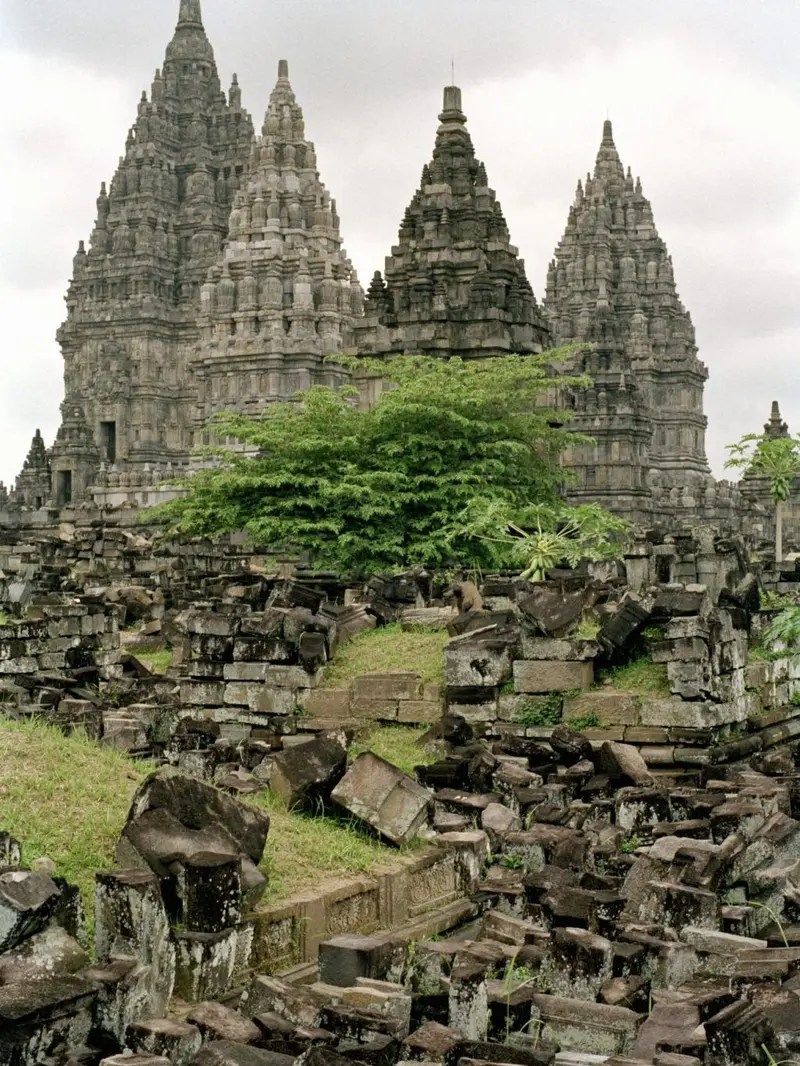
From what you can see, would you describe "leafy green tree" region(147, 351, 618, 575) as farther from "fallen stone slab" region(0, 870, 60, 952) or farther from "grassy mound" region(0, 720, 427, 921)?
"fallen stone slab" region(0, 870, 60, 952)

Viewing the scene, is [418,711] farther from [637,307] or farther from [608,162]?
[608,162]

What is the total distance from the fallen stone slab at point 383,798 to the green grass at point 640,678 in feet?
12.2

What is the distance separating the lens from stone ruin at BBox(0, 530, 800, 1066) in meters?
5.32

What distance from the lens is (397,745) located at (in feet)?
36.0

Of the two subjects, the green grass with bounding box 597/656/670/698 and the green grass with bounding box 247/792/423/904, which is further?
the green grass with bounding box 597/656/670/698

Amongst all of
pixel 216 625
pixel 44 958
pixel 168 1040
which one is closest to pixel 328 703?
pixel 216 625

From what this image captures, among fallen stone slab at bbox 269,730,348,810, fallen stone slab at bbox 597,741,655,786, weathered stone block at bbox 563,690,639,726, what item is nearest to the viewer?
fallen stone slab at bbox 269,730,348,810

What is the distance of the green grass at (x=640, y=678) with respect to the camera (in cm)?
1098

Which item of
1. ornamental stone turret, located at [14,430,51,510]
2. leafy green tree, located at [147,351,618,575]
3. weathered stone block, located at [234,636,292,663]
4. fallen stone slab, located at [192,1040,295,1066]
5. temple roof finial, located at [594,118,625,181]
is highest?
temple roof finial, located at [594,118,625,181]

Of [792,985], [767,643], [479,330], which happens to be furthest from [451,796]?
[479,330]

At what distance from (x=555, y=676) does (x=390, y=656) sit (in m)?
1.71

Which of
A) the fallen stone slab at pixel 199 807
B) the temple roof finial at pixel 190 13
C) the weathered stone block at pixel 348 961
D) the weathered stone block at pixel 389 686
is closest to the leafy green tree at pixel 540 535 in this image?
the weathered stone block at pixel 389 686

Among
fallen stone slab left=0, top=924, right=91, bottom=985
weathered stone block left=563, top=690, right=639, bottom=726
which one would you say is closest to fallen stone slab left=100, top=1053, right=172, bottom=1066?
fallen stone slab left=0, top=924, right=91, bottom=985

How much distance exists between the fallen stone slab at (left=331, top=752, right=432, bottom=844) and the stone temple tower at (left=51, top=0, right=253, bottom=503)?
52.2 m
